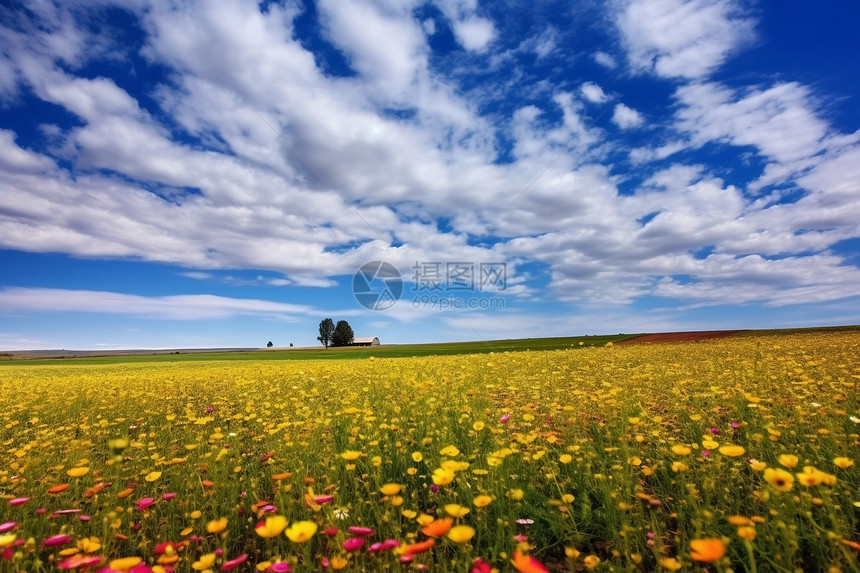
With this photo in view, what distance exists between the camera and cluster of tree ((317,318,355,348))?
10131 centimetres

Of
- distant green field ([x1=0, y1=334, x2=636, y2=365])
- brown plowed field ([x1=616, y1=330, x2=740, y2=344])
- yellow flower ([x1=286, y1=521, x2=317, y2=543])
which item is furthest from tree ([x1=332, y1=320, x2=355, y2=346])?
yellow flower ([x1=286, y1=521, x2=317, y2=543])

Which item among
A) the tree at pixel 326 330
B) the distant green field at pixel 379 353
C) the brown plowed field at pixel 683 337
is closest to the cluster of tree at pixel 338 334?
the tree at pixel 326 330

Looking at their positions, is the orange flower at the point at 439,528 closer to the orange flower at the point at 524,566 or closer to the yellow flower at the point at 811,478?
the orange flower at the point at 524,566

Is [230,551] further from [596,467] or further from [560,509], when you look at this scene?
[596,467]

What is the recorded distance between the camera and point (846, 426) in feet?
15.0

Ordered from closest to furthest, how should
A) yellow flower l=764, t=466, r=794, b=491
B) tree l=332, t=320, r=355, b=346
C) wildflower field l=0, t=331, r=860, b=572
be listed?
yellow flower l=764, t=466, r=794, b=491 < wildflower field l=0, t=331, r=860, b=572 < tree l=332, t=320, r=355, b=346

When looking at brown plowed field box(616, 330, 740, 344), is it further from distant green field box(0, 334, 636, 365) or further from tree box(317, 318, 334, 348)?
tree box(317, 318, 334, 348)

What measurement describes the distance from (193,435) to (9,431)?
12.4 feet

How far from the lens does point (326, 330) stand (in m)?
109

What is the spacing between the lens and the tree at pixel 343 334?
101188 millimetres

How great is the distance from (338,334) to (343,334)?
1409mm

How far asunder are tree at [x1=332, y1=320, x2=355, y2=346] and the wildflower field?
9539 cm

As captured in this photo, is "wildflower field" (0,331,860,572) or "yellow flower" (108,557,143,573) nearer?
"yellow flower" (108,557,143,573)

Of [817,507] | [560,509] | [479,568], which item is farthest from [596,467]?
[479,568]
